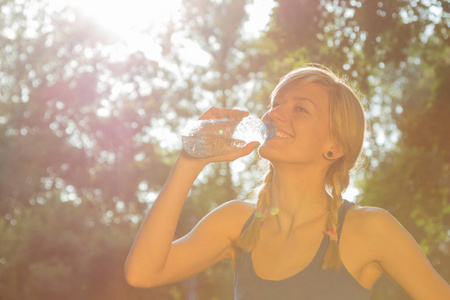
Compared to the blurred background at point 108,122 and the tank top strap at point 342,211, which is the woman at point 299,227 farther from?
the blurred background at point 108,122

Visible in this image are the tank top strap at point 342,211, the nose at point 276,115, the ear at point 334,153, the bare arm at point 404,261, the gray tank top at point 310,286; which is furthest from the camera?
the ear at point 334,153

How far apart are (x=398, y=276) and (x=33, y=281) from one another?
1384 cm

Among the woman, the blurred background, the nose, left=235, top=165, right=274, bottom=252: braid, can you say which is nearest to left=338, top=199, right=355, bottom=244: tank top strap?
the woman

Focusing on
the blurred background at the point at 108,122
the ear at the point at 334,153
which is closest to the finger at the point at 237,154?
the ear at the point at 334,153

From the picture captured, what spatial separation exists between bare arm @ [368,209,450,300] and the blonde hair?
0.92 feet

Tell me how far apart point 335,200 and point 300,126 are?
1.24ft

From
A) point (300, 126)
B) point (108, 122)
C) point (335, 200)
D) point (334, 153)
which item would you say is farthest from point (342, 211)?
point (108, 122)

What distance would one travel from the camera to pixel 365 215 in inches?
99.4

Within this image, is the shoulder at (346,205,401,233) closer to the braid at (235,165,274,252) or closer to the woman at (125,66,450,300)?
the woman at (125,66,450,300)

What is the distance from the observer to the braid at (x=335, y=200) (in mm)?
2461

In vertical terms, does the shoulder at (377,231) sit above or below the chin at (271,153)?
below

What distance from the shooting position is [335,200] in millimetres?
2754

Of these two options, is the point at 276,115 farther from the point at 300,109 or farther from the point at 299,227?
the point at 299,227

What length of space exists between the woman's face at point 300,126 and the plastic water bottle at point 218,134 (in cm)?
5
